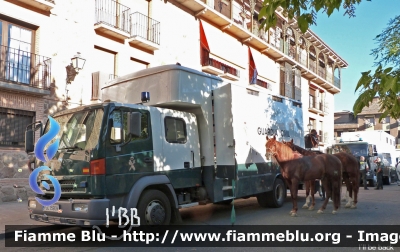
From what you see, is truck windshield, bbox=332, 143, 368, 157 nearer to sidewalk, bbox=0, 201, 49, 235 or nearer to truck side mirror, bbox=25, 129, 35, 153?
sidewalk, bbox=0, 201, 49, 235

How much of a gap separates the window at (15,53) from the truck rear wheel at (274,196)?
8.83 m

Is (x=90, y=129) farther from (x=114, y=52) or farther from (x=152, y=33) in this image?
A: (x=152, y=33)

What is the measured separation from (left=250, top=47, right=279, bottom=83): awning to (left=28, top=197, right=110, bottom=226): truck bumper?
72.1 ft

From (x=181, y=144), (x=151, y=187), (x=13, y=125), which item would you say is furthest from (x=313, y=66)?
(x=151, y=187)

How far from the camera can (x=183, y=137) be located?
27.5 ft

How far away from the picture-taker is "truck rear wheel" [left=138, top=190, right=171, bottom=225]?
706 centimetres

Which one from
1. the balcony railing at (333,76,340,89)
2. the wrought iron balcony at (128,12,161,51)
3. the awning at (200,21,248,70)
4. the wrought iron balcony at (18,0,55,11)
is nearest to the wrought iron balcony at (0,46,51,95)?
the wrought iron balcony at (18,0,55,11)

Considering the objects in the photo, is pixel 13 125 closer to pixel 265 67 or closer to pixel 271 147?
pixel 271 147

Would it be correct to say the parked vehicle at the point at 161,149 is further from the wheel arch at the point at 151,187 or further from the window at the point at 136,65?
the window at the point at 136,65

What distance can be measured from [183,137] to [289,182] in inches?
131

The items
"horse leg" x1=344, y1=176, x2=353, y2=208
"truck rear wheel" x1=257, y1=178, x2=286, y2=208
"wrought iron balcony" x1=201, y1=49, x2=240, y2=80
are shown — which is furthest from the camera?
"wrought iron balcony" x1=201, y1=49, x2=240, y2=80

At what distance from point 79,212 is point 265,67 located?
78.3 feet

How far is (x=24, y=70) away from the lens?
13.4 metres

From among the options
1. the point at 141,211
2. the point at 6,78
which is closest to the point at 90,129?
the point at 141,211
